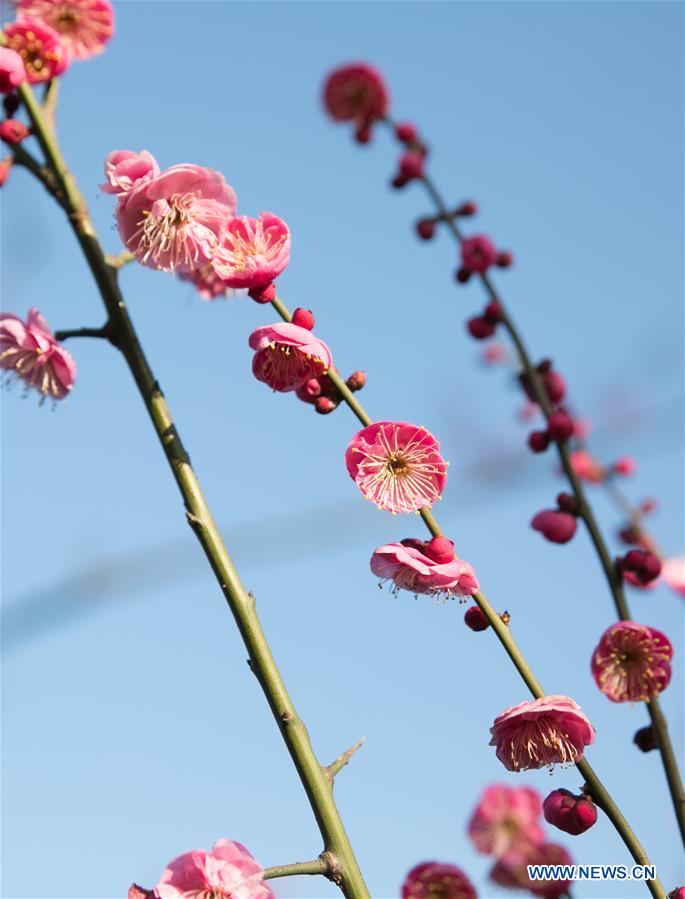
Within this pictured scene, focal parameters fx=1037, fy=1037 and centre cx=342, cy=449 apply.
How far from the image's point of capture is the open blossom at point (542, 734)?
1.63m

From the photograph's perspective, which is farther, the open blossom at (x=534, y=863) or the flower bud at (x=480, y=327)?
the flower bud at (x=480, y=327)

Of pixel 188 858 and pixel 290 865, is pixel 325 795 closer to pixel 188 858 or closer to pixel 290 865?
pixel 290 865

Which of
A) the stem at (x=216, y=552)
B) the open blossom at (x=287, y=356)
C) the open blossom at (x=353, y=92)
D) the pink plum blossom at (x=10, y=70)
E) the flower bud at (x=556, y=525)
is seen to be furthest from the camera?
the open blossom at (x=353, y=92)

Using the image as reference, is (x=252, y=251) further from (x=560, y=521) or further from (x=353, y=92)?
(x=353, y=92)

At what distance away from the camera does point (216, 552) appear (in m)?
1.65

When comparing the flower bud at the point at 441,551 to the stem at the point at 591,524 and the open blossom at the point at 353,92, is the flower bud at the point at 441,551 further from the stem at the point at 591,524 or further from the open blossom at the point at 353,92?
the open blossom at the point at 353,92

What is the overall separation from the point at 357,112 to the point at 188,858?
3.11m

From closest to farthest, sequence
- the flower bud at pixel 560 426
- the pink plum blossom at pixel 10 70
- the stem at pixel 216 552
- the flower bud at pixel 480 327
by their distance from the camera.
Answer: the stem at pixel 216 552 < the pink plum blossom at pixel 10 70 < the flower bud at pixel 560 426 < the flower bud at pixel 480 327

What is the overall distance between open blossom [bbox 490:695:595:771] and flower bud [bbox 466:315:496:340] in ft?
4.58

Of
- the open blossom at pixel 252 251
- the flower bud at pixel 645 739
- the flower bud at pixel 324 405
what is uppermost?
the open blossom at pixel 252 251

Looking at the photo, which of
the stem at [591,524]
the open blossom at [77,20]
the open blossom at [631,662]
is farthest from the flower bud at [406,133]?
the open blossom at [631,662]

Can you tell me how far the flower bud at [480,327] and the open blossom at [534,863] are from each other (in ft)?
4.84

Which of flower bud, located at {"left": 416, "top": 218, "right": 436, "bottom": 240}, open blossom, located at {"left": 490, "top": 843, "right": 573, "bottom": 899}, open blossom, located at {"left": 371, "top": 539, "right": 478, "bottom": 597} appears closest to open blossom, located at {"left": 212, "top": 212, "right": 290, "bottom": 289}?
open blossom, located at {"left": 371, "top": 539, "right": 478, "bottom": 597}

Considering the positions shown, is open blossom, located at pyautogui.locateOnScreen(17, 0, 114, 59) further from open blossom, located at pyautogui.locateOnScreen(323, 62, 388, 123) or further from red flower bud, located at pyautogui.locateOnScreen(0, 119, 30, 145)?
open blossom, located at pyautogui.locateOnScreen(323, 62, 388, 123)
